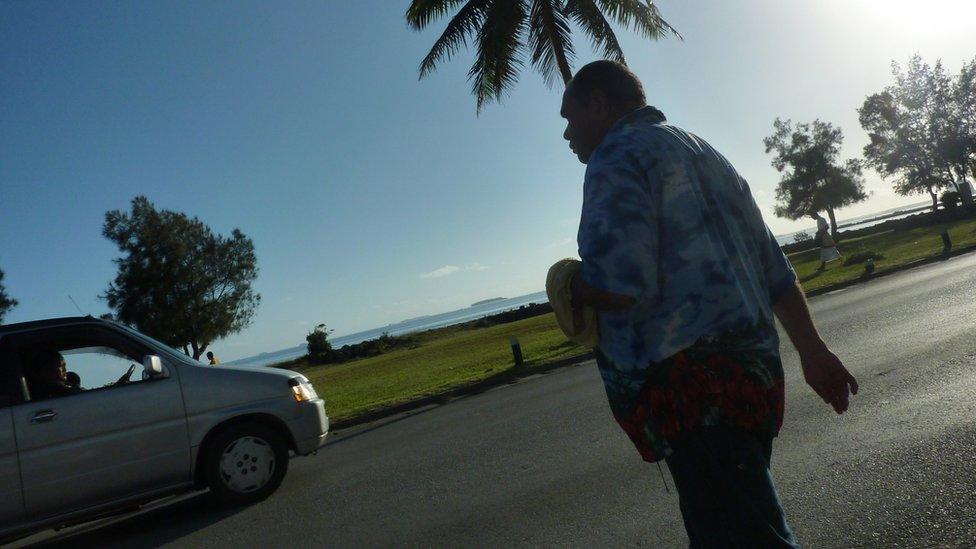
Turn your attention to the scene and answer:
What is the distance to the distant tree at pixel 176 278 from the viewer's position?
106 ft

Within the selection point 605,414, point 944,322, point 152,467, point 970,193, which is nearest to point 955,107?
point 970,193

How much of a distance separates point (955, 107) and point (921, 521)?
217 feet

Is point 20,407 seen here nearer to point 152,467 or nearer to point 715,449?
point 152,467

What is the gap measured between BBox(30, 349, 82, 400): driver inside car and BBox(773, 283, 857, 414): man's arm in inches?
240

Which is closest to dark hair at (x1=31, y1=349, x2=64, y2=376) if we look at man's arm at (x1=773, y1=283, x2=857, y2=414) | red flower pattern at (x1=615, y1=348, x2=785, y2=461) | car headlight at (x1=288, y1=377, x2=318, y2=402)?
car headlight at (x1=288, y1=377, x2=318, y2=402)

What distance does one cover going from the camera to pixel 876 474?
15.2ft

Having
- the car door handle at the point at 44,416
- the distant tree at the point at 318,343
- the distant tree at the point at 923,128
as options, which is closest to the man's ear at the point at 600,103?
the car door handle at the point at 44,416

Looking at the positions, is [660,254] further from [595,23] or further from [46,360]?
[595,23]

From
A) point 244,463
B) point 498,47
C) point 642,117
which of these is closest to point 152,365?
point 244,463

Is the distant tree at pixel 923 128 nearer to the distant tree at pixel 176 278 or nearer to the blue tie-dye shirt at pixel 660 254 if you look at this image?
the distant tree at pixel 176 278

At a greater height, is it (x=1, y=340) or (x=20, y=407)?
(x=1, y=340)

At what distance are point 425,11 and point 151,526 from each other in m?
13.7

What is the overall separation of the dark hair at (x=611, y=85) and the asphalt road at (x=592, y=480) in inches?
115

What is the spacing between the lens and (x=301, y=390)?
7.16 m
